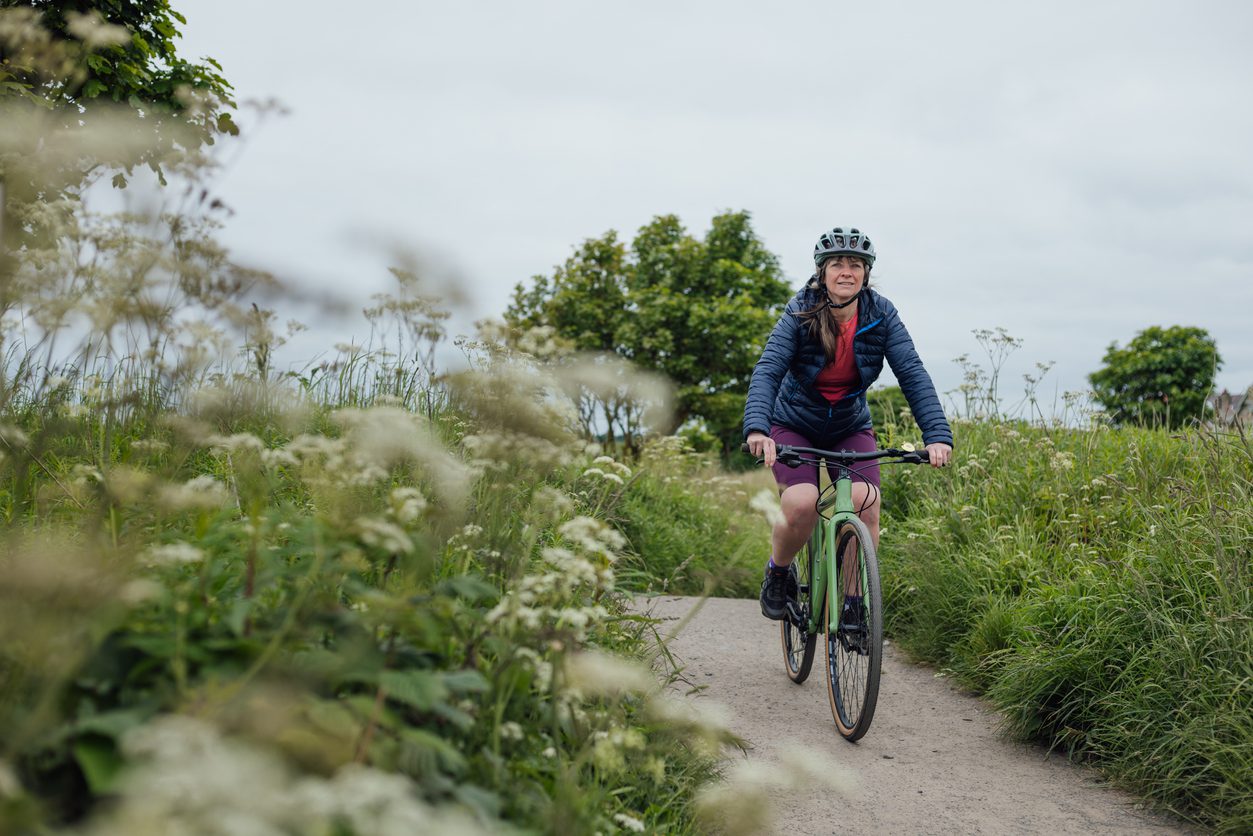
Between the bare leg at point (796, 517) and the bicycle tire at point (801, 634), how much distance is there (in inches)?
5.9

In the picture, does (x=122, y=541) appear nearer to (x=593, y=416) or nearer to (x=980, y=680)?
(x=593, y=416)

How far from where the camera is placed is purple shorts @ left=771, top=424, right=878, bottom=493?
4.94 metres

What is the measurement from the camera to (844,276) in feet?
16.7

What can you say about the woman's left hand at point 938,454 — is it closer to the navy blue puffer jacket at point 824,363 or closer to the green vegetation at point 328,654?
the navy blue puffer jacket at point 824,363

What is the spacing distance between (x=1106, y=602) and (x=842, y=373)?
5.76 ft

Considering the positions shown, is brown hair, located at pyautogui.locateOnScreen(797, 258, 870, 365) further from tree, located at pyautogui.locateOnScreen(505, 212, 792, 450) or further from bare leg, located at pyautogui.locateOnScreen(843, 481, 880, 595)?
tree, located at pyautogui.locateOnScreen(505, 212, 792, 450)

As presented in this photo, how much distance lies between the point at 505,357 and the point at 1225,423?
177 inches

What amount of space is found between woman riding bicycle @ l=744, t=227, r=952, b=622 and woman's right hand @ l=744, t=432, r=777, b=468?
1.06 ft

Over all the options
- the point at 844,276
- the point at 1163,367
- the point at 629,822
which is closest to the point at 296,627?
the point at 629,822

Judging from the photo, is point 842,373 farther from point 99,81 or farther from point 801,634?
point 99,81

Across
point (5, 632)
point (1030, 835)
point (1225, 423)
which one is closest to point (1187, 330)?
point (1225, 423)

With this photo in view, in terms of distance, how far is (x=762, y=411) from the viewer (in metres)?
4.70

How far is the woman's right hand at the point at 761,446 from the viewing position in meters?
4.49

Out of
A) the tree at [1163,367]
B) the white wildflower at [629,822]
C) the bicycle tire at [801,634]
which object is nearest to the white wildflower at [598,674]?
the white wildflower at [629,822]
